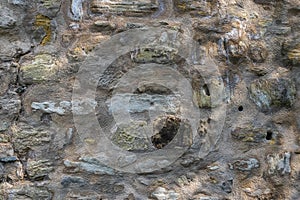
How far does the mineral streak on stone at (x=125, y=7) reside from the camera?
179cm

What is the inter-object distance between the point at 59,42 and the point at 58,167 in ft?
1.69

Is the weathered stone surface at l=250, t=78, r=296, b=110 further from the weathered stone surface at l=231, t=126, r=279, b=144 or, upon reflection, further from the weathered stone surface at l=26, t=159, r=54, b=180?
the weathered stone surface at l=26, t=159, r=54, b=180

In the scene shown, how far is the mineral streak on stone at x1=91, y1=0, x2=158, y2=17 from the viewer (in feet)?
5.87

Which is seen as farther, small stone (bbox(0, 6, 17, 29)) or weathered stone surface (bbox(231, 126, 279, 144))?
weathered stone surface (bbox(231, 126, 279, 144))

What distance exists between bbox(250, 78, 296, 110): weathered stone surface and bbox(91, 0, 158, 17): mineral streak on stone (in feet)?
1.80

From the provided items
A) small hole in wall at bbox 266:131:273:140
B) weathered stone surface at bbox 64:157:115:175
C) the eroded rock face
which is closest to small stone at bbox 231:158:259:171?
the eroded rock face

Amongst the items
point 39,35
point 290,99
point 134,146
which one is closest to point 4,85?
point 39,35

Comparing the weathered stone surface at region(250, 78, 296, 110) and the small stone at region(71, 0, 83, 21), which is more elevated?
the small stone at region(71, 0, 83, 21)

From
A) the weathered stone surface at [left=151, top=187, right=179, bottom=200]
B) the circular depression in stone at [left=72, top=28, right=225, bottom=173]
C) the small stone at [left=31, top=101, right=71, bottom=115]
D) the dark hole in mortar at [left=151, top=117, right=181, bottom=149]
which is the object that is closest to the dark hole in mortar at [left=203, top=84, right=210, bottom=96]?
the circular depression in stone at [left=72, top=28, right=225, bottom=173]

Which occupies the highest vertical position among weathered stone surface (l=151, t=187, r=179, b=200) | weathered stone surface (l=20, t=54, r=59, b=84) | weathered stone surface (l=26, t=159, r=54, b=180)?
weathered stone surface (l=20, t=54, r=59, b=84)

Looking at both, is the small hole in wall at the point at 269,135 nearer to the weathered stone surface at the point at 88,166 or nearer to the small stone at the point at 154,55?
the small stone at the point at 154,55

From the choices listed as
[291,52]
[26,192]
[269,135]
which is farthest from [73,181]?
[291,52]

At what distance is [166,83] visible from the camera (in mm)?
1817

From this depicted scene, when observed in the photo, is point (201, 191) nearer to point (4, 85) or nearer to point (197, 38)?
point (197, 38)
